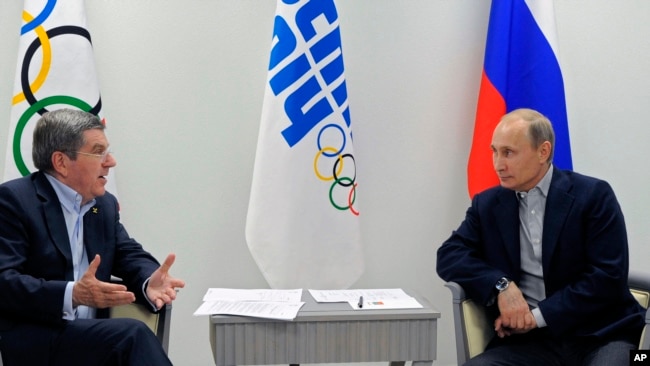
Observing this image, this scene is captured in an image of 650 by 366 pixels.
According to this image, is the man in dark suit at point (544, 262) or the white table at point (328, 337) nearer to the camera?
the white table at point (328, 337)

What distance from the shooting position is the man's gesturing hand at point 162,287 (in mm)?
2322

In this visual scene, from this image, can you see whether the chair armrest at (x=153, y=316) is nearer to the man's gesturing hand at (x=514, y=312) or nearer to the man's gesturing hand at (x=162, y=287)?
the man's gesturing hand at (x=162, y=287)

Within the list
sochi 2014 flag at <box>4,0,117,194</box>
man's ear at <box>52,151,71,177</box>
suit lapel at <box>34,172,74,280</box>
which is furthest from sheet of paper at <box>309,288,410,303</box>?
sochi 2014 flag at <box>4,0,117,194</box>

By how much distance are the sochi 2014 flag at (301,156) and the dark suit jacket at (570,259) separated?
0.84 m

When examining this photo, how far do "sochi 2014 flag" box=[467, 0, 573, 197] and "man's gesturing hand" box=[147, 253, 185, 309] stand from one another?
1800 mm

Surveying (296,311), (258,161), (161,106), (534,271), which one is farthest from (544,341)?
(161,106)

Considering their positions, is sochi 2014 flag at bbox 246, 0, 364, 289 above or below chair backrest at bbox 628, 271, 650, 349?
above

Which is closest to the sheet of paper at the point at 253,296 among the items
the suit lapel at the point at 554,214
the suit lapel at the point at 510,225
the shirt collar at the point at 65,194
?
the shirt collar at the point at 65,194

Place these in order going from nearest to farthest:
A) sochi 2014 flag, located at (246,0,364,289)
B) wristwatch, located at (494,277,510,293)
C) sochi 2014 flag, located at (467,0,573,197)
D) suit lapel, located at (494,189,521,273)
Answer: wristwatch, located at (494,277,510,293)
suit lapel, located at (494,189,521,273)
sochi 2014 flag, located at (246,0,364,289)
sochi 2014 flag, located at (467,0,573,197)

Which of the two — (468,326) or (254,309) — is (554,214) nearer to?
(468,326)

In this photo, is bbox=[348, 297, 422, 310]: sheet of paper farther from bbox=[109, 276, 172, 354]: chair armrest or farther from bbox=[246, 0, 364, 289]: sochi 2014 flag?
bbox=[246, 0, 364, 289]: sochi 2014 flag

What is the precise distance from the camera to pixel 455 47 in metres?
3.74

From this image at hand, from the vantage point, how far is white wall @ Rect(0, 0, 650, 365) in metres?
3.54

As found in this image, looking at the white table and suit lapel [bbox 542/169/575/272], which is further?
suit lapel [bbox 542/169/575/272]
